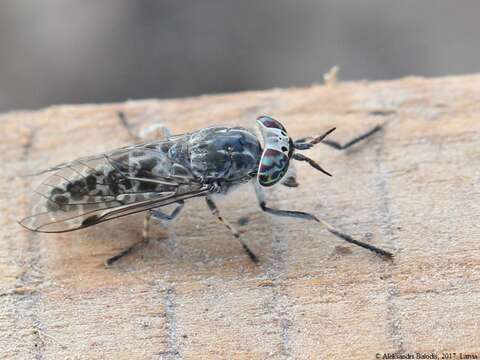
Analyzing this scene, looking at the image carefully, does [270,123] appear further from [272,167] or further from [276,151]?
[272,167]

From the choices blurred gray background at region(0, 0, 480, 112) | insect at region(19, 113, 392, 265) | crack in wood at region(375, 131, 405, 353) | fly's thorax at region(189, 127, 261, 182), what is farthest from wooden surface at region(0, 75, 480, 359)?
blurred gray background at region(0, 0, 480, 112)

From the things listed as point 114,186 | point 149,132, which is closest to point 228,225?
point 114,186

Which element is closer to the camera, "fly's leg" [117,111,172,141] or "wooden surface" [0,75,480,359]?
"wooden surface" [0,75,480,359]

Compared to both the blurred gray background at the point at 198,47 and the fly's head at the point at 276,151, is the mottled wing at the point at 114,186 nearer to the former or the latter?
the fly's head at the point at 276,151

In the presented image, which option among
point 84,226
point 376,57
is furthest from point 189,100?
point 376,57

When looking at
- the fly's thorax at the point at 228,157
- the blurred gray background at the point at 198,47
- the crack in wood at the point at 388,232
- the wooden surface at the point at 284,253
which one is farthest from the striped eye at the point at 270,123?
the blurred gray background at the point at 198,47

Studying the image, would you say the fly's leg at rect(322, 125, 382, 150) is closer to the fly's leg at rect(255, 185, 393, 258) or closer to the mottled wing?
the fly's leg at rect(255, 185, 393, 258)
